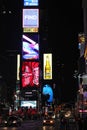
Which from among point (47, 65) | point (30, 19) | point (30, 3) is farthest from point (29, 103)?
point (30, 3)

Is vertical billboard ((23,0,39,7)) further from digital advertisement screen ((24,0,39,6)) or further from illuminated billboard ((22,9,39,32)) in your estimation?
illuminated billboard ((22,9,39,32))

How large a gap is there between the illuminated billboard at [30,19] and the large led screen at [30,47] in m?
1.69

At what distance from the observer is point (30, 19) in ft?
394

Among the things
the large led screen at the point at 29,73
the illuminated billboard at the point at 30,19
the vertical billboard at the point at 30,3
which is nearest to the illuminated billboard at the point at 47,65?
the large led screen at the point at 29,73

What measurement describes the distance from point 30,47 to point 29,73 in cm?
674

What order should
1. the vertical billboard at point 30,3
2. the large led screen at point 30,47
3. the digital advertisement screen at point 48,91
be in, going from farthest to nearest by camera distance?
the digital advertisement screen at point 48,91, the vertical billboard at point 30,3, the large led screen at point 30,47

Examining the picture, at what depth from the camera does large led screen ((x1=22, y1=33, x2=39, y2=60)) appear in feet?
391

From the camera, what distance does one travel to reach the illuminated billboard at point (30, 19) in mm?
119250

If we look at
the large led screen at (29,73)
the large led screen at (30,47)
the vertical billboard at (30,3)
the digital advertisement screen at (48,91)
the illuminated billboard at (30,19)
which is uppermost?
the vertical billboard at (30,3)

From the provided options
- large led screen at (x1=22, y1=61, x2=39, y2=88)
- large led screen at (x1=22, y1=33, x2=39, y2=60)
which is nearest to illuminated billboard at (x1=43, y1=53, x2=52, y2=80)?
large led screen at (x1=22, y1=61, x2=39, y2=88)

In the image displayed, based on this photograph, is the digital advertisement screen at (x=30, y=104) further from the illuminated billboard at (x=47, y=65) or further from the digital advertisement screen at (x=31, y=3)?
the digital advertisement screen at (x=31, y=3)

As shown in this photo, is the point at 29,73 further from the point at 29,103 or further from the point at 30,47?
the point at 29,103

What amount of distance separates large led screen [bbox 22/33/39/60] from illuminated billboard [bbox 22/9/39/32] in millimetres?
1690

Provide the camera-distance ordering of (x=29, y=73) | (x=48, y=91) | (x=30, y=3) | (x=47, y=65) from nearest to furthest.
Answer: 1. (x=29, y=73)
2. (x=30, y=3)
3. (x=47, y=65)
4. (x=48, y=91)
